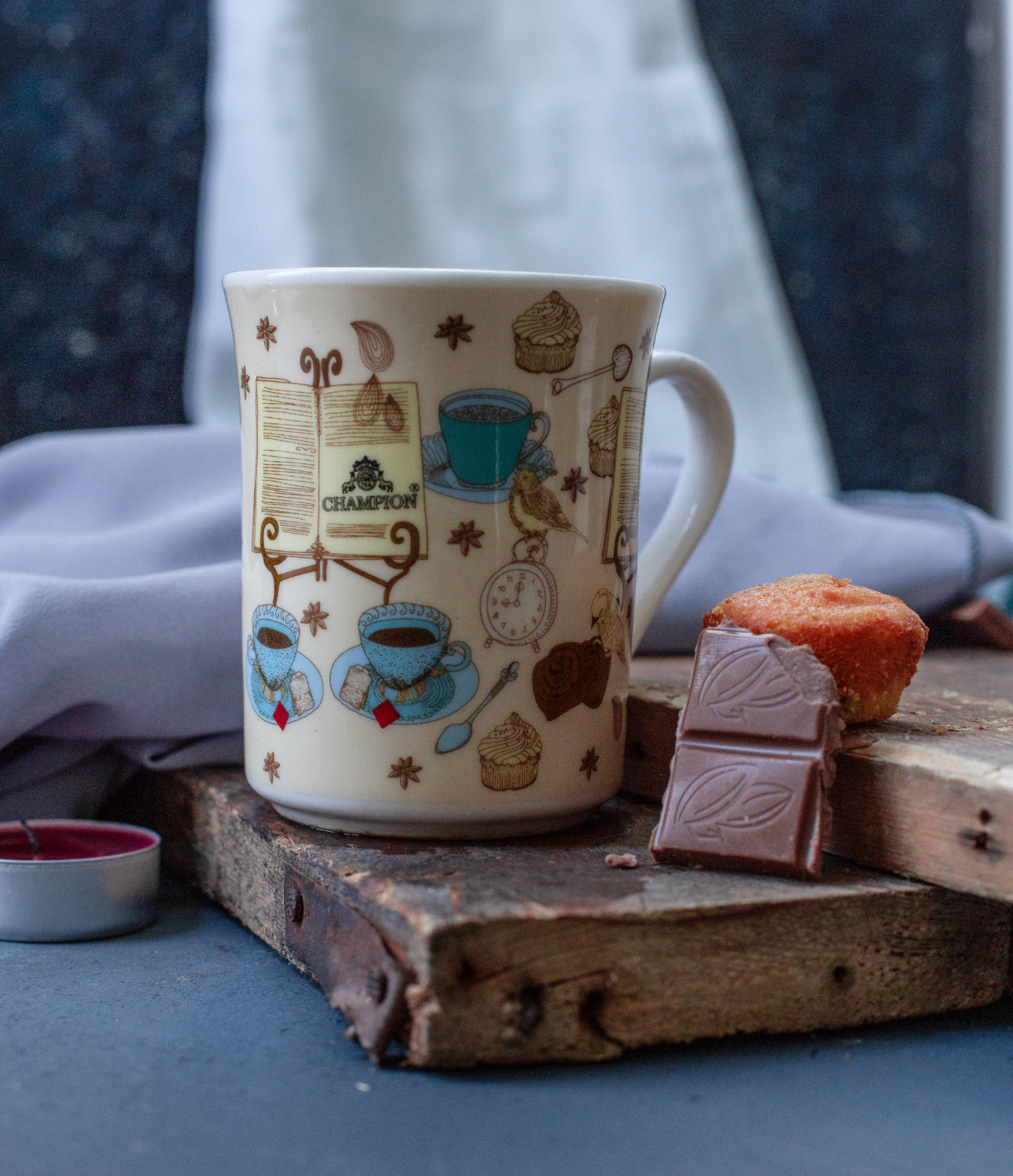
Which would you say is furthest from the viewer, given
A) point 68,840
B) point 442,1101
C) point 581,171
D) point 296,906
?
point 581,171

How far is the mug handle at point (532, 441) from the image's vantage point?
496 millimetres

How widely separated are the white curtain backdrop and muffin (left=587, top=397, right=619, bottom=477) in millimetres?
657

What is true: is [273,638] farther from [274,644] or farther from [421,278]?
[421,278]

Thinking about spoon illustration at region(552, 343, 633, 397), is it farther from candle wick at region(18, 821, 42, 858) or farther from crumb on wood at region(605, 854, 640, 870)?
candle wick at region(18, 821, 42, 858)

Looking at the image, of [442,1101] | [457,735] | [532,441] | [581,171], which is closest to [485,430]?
[532,441]

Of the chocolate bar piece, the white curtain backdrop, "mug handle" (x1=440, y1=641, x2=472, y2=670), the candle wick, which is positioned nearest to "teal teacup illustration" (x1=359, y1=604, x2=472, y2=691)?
"mug handle" (x1=440, y1=641, x2=472, y2=670)

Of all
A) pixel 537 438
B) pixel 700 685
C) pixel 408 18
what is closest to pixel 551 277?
pixel 537 438

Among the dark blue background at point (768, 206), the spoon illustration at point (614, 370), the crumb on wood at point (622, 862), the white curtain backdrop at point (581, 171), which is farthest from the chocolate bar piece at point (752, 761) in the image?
the dark blue background at point (768, 206)

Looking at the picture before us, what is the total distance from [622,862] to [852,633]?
133 millimetres

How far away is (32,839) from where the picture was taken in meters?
0.58

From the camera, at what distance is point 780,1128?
0.39m

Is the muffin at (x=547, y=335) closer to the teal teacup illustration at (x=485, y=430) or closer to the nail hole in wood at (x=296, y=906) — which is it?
the teal teacup illustration at (x=485, y=430)

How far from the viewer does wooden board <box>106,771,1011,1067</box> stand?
41 centimetres

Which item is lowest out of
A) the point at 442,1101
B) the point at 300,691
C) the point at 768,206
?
the point at 442,1101
